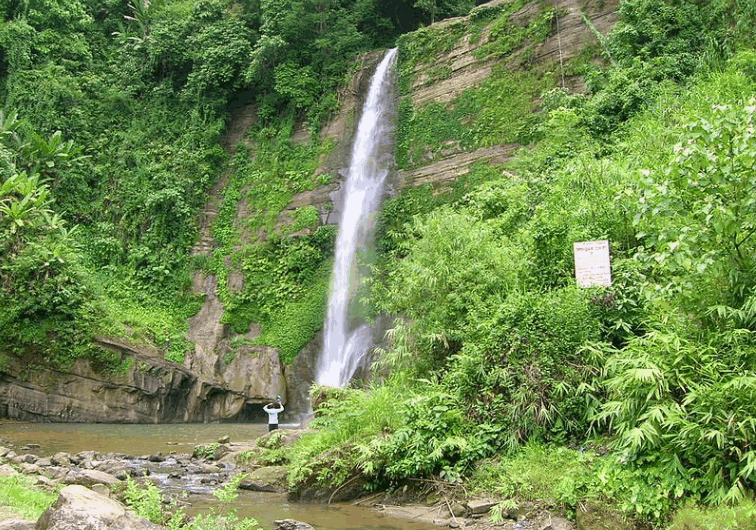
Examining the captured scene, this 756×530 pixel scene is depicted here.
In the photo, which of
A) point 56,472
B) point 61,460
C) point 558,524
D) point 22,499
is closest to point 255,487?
point 56,472

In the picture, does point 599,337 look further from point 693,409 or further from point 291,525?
point 291,525

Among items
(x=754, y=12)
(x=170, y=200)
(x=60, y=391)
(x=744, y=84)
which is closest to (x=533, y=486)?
(x=744, y=84)

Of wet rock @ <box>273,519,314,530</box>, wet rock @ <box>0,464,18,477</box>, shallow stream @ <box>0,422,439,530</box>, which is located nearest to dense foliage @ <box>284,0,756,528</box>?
shallow stream @ <box>0,422,439,530</box>

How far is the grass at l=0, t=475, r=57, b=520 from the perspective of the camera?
642 cm

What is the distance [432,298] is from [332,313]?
10.3 m

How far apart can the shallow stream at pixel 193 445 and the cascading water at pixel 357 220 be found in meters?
3.06

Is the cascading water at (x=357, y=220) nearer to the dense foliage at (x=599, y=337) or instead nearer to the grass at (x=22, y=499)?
the dense foliage at (x=599, y=337)

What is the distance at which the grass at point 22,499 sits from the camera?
6.42 metres

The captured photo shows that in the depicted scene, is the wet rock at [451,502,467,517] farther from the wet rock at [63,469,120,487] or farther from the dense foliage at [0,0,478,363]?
the dense foliage at [0,0,478,363]

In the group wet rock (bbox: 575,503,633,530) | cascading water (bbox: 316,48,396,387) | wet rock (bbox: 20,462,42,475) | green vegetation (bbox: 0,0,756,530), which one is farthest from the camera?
cascading water (bbox: 316,48,396,387)

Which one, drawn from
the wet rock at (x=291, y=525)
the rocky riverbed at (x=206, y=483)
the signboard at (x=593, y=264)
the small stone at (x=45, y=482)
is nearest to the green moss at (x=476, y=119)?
the signboard at (x=593, y=264)

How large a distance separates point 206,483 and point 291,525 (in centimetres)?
379

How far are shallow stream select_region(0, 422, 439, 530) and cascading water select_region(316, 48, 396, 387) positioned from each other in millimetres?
3065

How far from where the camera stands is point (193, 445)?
50.5ft
